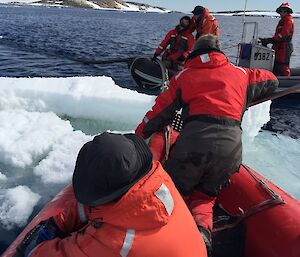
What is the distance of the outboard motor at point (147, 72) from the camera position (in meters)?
8.61

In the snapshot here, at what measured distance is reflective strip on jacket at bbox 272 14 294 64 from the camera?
8.20 meters

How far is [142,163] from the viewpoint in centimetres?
150

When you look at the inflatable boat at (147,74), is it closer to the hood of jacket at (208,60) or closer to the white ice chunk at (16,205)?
the white ice chunk at (16,205)

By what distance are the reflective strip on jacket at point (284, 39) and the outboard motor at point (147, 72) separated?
2.63m

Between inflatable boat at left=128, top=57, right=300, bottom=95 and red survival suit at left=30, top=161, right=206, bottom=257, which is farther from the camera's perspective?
inflatable boat at left=128, top=57, right=300, bottom=95

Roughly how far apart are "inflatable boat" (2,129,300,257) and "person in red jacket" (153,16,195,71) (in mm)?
5282

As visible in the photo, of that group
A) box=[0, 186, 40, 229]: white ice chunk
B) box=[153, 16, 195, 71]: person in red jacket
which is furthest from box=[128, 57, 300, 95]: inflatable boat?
box=[0, 186, 40, 229]: white ice chunk

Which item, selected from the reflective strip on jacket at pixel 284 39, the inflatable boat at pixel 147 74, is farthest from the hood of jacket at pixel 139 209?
the reflective strip on jacket at pixel 284 39

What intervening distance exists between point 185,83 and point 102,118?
2.85 meters

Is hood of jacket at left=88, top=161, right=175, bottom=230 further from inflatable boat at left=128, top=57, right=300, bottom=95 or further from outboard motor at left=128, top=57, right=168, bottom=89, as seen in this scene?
outboard motor at left=128, top=57, right=168, bottom=89

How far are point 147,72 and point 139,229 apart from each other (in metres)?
7.50

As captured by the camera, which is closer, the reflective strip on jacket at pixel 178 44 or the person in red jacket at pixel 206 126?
the person in red jacket at pixel 206 126

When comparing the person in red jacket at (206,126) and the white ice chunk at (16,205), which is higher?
the person in red jacket at (206,126)

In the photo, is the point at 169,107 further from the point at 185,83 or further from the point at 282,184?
the point at 282,184
